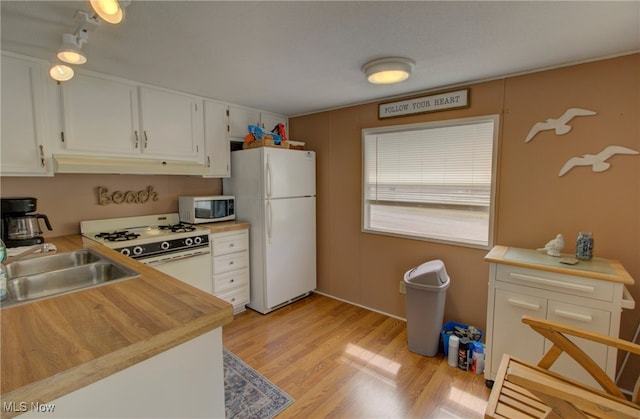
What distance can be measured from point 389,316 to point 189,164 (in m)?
2.54

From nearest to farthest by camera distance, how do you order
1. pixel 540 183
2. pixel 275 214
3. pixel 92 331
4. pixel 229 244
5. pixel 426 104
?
pixel 92 331 → pixel 540 183 → pixel 426 104 → pixel 229 244 → pixel 275 214

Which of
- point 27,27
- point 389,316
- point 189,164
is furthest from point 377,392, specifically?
point 27,27

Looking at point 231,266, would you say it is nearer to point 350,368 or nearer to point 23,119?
point 350,368

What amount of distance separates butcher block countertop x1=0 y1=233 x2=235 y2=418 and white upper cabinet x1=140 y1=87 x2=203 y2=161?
1.74 meters

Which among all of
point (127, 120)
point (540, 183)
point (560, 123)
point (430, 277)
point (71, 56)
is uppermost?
point (71, 56)

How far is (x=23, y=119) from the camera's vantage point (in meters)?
2.01

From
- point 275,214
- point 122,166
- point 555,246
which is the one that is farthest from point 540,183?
point 122,166

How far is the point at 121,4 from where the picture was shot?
4.09 feet

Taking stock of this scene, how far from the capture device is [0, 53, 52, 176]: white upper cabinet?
194cm

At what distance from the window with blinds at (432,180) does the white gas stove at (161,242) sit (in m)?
1.69

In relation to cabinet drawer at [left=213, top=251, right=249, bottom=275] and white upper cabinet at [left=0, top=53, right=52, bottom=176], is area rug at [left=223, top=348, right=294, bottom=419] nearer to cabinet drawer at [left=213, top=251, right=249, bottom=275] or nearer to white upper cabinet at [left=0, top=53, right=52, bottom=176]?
cabinet drawer at [left=213, top=251, right=249, bottom=275]

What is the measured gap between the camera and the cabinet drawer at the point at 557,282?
168 centimetres

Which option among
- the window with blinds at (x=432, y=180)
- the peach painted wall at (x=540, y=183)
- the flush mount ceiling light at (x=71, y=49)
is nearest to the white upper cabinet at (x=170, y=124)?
the flush mount ceiling light at (x=71, y=49)

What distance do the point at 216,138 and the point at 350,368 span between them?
2.49 m
